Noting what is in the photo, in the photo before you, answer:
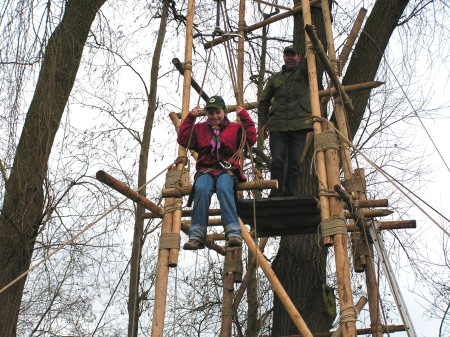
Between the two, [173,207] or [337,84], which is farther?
[337,84]

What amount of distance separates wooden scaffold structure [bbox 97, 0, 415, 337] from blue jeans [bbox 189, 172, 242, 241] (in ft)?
0.53

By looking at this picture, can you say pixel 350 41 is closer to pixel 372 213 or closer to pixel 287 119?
pixel 287 119

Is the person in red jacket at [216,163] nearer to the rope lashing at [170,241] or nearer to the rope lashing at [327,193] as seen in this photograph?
the rope lashing at [170,241]

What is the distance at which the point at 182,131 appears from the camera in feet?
17.8

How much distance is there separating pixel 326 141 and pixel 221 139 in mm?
767

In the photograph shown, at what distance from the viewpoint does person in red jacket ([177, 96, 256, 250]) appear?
5043 millimetres

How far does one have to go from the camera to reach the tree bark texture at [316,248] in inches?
276

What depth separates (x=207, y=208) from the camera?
5082 mm

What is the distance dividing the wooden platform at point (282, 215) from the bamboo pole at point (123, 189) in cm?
65

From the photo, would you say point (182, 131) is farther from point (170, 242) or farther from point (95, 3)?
point (95, 3)

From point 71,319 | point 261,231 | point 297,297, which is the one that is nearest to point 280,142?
point 261,231

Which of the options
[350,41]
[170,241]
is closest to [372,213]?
[170,241]

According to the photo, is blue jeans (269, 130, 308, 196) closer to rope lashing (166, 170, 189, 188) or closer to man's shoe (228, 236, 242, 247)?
rope lashing (166, 170, 189, 188)

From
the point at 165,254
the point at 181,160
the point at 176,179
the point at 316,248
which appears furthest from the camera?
the point at 316,248
